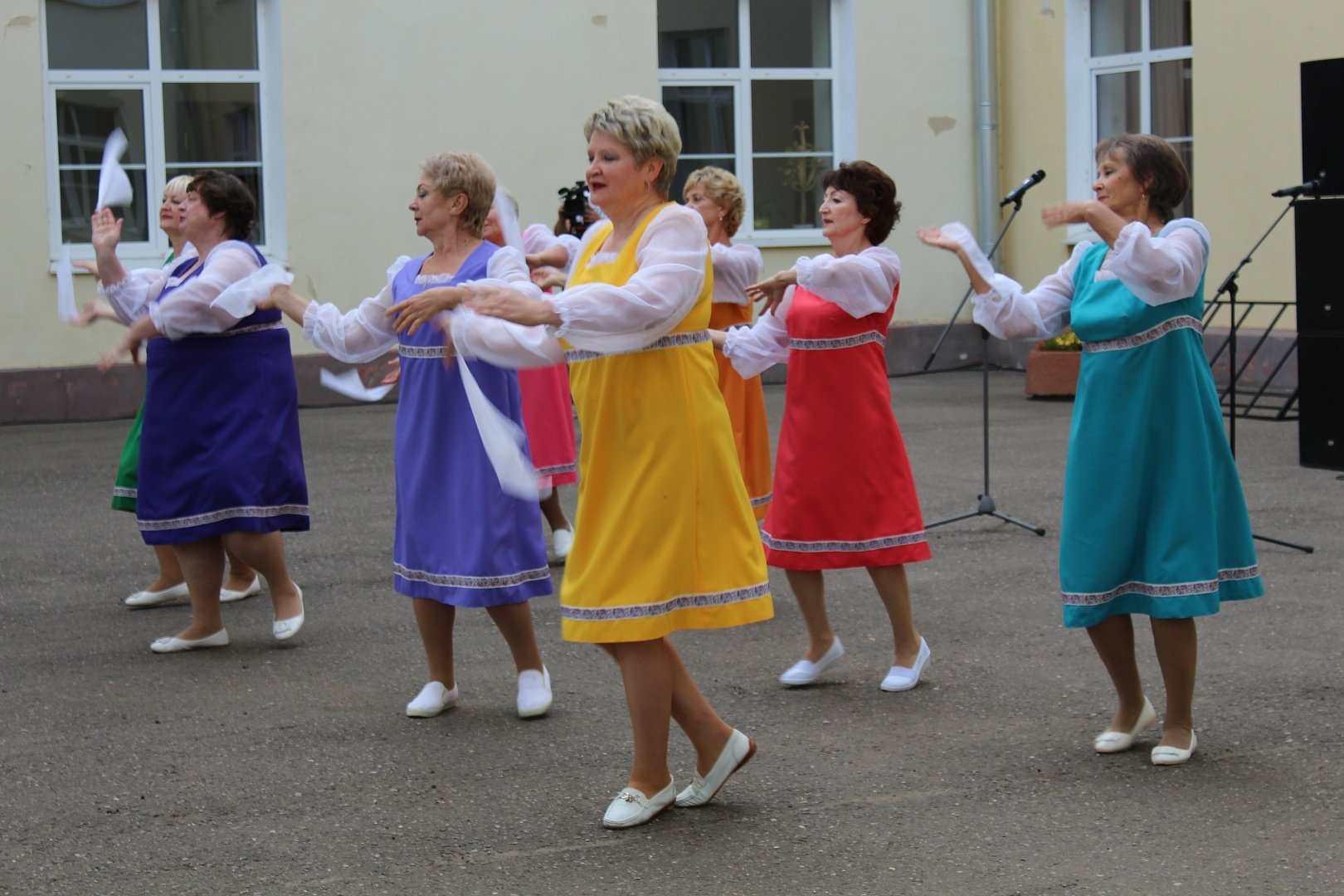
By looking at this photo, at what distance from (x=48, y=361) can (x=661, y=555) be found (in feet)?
36.3

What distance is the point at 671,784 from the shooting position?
4.30 meters

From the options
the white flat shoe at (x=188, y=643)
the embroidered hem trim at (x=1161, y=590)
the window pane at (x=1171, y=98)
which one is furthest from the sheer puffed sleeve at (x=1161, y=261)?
the window pane at (x=1171, y=98)

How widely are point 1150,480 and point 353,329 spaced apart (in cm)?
238

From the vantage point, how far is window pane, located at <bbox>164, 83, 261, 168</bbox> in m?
14.5

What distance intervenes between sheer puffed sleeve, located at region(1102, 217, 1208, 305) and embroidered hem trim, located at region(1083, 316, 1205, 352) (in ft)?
0.22

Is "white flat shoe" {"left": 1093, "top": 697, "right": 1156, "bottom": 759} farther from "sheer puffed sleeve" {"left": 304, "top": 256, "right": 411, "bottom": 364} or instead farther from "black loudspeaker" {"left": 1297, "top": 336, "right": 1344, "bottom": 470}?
"black loudspeaker" {"left": 1297, "top": 336, "right": 1344, "bottom": 470}

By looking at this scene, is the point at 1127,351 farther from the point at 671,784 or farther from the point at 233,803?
the point at 233,803

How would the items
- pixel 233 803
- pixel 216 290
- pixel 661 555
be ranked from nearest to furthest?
pixel 661 555 < pixel 233 803 < pixel 216 290

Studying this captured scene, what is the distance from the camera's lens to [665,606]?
4.15 metres

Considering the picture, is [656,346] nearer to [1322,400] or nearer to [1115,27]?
[1322,400]

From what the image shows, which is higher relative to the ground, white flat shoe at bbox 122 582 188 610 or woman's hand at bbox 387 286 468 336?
woman's hand at bbox 387 286 468 336

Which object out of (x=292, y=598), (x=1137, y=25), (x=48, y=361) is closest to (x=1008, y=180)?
(x=1137, y=25)

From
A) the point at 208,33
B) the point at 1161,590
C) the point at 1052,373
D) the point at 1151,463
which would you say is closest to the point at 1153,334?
the point at 1151,463

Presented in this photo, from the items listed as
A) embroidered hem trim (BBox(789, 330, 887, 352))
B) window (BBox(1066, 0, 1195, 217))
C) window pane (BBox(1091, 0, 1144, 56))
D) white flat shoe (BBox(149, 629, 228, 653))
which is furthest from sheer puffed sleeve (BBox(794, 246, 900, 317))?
window pane (BBox(1091, 0, 1144, 56))
